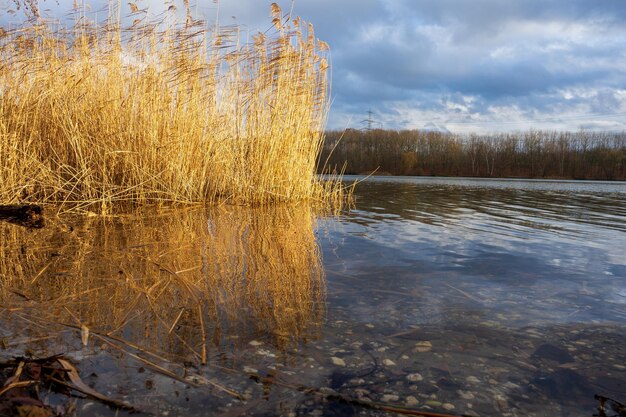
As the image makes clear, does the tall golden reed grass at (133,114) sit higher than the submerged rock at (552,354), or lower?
higher

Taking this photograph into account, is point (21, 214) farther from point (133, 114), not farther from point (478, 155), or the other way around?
point (478, 155)

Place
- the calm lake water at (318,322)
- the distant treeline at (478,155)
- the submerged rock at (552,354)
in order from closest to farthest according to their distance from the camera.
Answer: the calm lake water at (318,322), the submerged rock at (552,354), the distant treeline at (478,155)

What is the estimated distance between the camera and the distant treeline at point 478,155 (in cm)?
3156

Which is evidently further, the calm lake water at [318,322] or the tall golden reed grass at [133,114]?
the tall golden reed grass at [133,114]

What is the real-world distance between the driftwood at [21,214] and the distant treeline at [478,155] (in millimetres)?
27935

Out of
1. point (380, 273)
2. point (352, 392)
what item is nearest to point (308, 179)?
point (380, 273)

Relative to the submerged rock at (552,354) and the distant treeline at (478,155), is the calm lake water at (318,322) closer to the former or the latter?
the submerged rock at (552,354)

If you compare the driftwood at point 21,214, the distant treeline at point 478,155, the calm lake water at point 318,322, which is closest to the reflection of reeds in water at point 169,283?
the calm lake water at point 318,322

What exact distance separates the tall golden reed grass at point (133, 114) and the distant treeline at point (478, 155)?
86.1ft

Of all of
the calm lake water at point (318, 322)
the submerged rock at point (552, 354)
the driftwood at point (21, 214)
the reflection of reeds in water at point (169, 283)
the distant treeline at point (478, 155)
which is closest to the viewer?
the calm lake water at point (318, 322)

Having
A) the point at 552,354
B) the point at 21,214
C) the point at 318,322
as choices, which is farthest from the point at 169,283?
the point at 21,214

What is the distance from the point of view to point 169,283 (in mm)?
1687

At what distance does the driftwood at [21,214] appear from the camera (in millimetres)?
3361

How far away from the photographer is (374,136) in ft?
131
